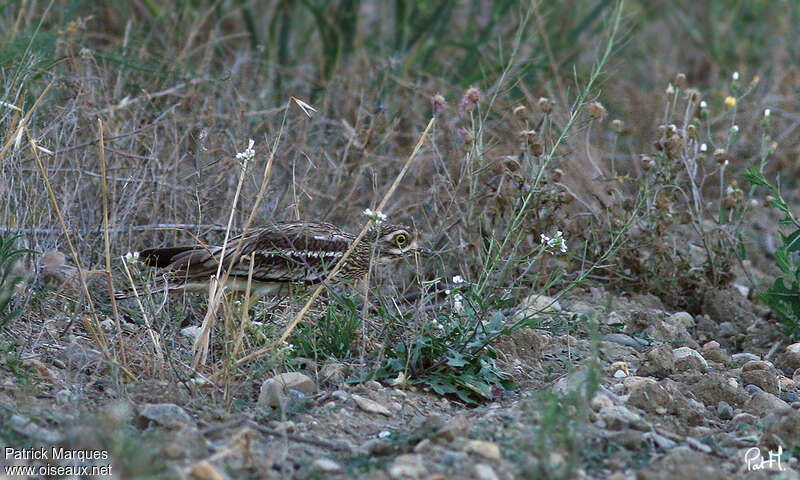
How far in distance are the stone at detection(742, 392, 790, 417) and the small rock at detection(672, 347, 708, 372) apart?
39 centimetres

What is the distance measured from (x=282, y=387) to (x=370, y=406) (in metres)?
0.33

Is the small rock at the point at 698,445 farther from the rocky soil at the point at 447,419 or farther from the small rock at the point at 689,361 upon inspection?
the small rock at the point at 689,361

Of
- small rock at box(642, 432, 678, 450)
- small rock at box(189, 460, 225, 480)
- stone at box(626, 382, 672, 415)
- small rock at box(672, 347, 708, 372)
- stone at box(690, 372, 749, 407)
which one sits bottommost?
small rock at box(672, 347, 708, 372)

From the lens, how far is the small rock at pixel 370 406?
3459mm

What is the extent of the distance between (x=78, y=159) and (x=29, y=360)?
1849mm

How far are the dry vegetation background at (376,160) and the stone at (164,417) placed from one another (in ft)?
0.76

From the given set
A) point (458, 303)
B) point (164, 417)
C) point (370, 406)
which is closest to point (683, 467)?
point (370, 406)

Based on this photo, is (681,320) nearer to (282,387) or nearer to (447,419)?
(447,419)

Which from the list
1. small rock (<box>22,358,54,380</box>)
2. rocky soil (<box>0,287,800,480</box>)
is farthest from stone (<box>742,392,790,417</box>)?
small rock (<box>22,358,54,380</box>)

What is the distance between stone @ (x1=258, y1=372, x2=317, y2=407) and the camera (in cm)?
346

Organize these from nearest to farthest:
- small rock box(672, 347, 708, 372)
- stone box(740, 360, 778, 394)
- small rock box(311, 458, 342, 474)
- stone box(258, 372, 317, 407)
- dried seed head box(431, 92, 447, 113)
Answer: small rock box(311, 458, 342, 474)
stone box(258, 372, 317, 407)
stone box(740, 360, 778, 394)
small rock box(672, 347, 708, 372)
dried seed head box(431, 92, 447, 113)

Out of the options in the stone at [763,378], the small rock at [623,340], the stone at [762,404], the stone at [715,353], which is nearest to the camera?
the stone at [762,404]

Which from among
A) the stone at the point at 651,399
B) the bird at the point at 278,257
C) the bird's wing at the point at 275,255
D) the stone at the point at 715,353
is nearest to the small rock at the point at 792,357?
the stone at the point at 715,353

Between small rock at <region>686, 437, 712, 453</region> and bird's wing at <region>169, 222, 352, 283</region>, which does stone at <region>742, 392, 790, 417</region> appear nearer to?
small rock at <region>686, 437, 712, 453</region>
